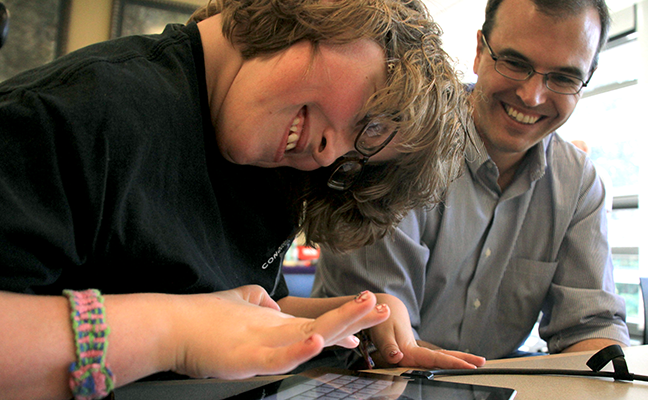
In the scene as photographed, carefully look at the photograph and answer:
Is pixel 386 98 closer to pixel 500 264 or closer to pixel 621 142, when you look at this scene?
pixel 500 264

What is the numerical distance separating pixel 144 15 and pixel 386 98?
9.41 ft

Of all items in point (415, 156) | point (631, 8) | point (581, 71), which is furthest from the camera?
point (631, 8)

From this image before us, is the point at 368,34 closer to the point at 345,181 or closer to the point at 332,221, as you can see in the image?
the point at 345,181

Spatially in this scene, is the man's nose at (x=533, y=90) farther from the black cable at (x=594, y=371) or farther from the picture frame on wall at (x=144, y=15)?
the picture frame on wall at (x=144, y=15)

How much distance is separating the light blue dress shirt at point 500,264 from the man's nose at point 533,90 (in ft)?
0.57

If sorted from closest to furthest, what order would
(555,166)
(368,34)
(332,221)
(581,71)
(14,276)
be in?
(14,276)
(368,34)
(332,221)
(581,71)
(555,166)

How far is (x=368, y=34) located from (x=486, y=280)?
3.14 ft

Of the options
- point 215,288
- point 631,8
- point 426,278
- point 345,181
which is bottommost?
point 426,278

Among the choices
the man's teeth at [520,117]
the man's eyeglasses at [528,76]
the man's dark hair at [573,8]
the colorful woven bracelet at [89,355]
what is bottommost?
the colorful woven bracelet at [89,355]

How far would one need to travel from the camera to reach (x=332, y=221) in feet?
3.33

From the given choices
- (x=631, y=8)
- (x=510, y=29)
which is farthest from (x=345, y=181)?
(x=631, y=8)

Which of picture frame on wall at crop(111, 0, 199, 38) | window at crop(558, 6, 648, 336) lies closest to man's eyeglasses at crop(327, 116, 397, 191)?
picture frame on wall at crop(111, 0, 199, 38)

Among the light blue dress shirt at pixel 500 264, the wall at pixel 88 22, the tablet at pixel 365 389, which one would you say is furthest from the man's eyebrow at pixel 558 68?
the wall at pixel 88 22

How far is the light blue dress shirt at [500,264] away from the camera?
51.6 inches
